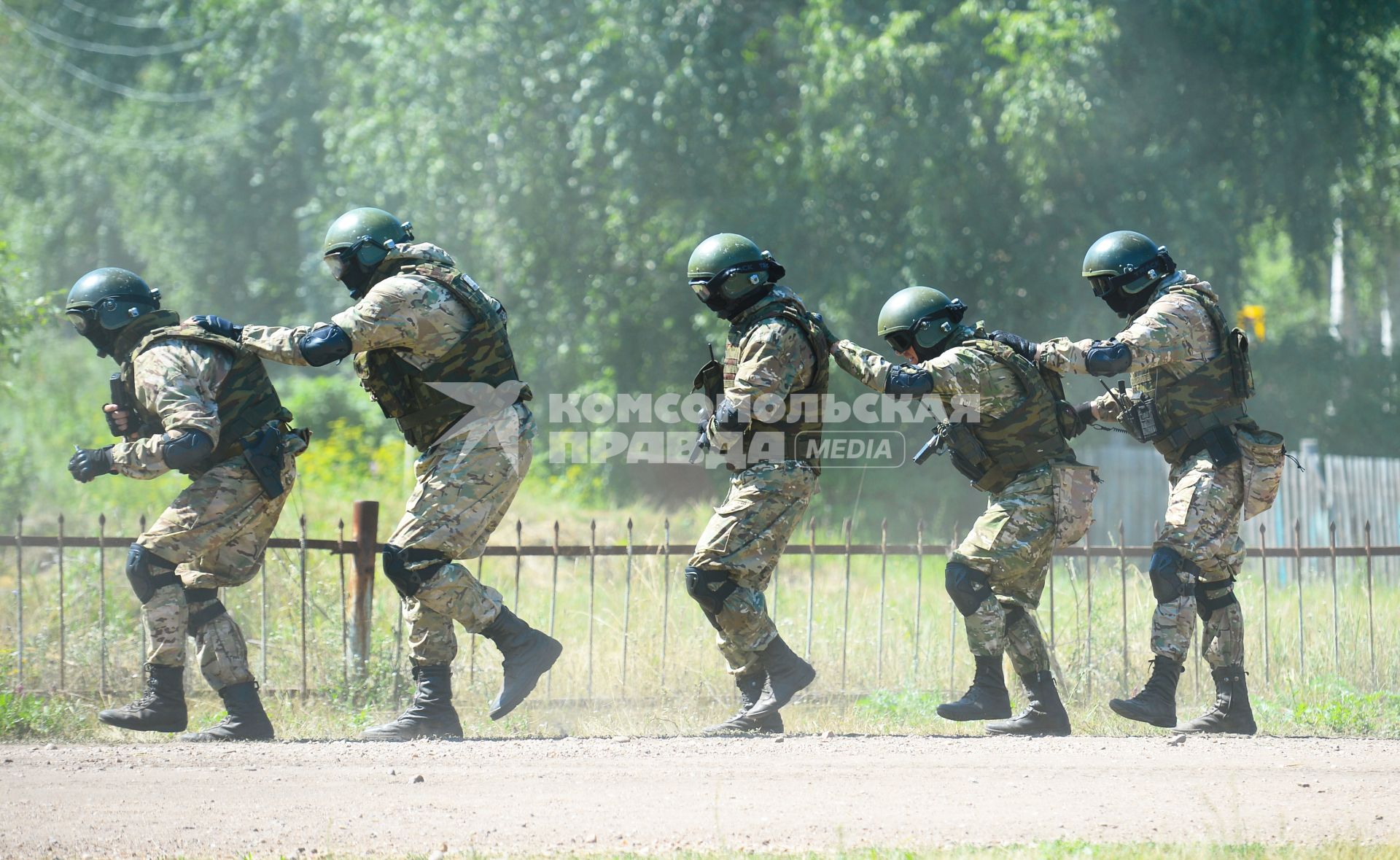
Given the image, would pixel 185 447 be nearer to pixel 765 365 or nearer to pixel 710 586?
pixel 710 586

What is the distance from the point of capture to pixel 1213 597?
554cm

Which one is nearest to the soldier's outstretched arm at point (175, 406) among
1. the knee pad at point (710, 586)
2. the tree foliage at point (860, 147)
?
the knee pad at point (710, 586)

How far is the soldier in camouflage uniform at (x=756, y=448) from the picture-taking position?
5.31m

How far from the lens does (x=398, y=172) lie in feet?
61.7

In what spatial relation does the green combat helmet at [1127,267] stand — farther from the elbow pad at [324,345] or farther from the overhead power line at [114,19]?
the overhead power line at [114,19]

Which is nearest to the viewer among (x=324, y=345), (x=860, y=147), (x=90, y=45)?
(x=324, y=345)

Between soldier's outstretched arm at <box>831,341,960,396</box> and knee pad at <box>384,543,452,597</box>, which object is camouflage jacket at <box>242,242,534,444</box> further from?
soldier's outstretched arm at <box>831,341,960,396</box>

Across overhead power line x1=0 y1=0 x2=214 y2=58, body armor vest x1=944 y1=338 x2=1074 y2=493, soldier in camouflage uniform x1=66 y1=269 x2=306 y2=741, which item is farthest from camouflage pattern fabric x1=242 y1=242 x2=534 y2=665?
overhead power line x1=0 y1=0 x2=214 y2=58

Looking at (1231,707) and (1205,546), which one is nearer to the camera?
(1205,546)

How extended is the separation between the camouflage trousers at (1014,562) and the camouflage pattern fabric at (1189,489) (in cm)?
49

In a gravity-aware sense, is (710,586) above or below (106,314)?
below

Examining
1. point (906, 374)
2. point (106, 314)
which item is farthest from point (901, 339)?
point (106, 314)

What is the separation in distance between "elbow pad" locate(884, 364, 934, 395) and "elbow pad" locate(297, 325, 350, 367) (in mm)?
2170

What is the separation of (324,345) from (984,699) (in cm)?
310
